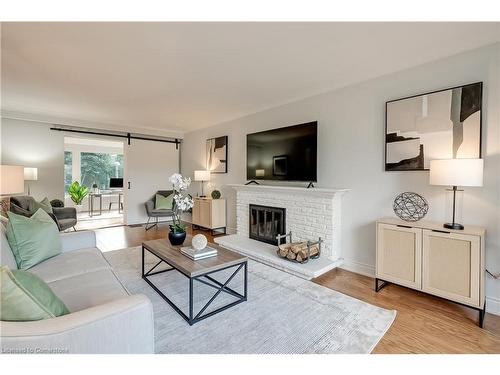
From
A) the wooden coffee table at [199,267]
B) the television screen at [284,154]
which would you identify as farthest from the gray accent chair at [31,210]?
the television screen at [284,154]

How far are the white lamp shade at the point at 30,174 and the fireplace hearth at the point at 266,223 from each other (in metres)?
3.87

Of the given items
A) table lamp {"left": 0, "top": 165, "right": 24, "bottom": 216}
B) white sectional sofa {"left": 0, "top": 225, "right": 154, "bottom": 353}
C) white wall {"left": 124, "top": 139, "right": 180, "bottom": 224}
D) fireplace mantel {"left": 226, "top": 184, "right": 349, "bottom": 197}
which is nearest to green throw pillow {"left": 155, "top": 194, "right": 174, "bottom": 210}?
white wall {"left": 124, "top": 139, "right": 180, "bottom": 224}

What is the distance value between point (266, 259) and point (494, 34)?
3078mm

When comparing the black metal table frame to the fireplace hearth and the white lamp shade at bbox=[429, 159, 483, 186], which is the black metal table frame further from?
the white lamp shade at bbox=[429, 159, 483, 186]

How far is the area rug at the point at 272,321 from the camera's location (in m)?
1.62

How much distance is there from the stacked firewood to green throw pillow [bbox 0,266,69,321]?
7.83 ft

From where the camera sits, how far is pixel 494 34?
1980mm

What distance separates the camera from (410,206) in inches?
99.3

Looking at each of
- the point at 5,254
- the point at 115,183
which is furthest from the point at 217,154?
the point at 115,183

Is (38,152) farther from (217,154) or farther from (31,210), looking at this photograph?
(217,154)

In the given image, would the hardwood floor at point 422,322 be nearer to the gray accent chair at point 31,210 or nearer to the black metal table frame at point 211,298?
the black metal table frame at point 211,298
